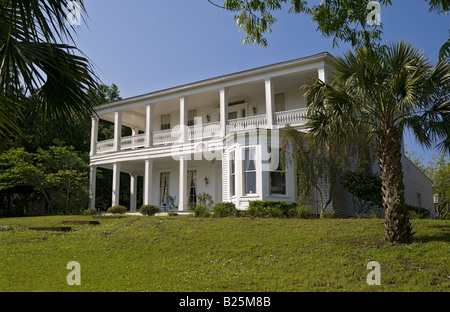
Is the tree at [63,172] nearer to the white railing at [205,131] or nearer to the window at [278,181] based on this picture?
the white railing at [205,131]

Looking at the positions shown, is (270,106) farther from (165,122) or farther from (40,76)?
(40,76)

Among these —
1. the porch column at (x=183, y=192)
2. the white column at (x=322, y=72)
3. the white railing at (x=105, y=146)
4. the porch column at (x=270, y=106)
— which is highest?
the white column at (x=322, y=72)

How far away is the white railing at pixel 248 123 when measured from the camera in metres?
18.9

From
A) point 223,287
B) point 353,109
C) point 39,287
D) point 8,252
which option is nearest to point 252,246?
point 223,287

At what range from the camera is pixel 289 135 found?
51.2ft

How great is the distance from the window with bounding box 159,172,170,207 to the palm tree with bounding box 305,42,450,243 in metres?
14.2

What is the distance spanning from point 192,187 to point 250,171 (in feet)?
21.9

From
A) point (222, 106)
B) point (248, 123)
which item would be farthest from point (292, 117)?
point (222, 106)

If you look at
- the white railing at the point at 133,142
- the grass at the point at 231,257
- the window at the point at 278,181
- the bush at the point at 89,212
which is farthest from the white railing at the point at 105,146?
the window at the point at 278,181

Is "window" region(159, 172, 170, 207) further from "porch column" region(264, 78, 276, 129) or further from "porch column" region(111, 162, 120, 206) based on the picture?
"porch column" region(264, 78, 276, 129)

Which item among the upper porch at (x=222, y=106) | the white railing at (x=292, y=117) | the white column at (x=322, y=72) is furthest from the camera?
the upper porch at (x=222, y=106)

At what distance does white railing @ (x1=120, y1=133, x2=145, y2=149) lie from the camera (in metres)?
22.9

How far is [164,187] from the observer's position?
955 inches

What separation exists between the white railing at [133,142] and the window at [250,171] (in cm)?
774
